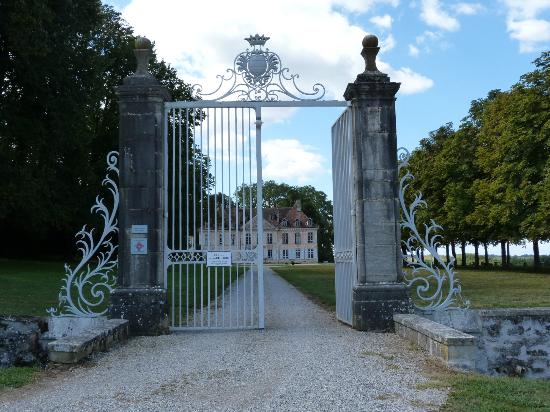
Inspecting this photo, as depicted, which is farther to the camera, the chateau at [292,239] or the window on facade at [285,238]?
the window on facade at [285,238]

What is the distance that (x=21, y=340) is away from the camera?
7836 mm

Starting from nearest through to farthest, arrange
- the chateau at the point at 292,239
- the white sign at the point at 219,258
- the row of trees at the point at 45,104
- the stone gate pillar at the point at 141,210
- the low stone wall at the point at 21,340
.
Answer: the low stone wall at the point at 21,340, the stone gate pillar at the point at 141,210, the white sign at the point at 219,258, the row of trees at the point at 45,104, the chateau at the point at 292,239

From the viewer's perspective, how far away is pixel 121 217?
836 cm

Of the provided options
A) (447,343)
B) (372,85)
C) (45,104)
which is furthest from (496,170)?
(447,343)

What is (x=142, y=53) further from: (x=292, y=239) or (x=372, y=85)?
(x=292, y=239)

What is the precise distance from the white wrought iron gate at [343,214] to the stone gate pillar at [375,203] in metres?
0.22

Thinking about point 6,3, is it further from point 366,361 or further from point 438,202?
point 438,202

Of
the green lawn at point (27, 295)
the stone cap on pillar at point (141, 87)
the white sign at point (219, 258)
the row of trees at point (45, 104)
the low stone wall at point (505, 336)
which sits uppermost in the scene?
the row of trees at point (45, 104)

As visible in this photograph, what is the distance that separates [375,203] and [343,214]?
0.92m

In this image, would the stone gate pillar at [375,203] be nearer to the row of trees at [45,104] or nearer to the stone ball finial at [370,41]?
the stone ball finial at [370,41]

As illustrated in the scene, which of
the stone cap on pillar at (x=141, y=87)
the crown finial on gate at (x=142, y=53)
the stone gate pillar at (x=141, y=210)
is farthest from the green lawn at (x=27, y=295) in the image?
the crown finial on gate at (x=142, y=53)

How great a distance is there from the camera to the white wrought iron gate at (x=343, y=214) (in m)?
8.79

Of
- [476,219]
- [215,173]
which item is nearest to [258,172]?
[215,173]

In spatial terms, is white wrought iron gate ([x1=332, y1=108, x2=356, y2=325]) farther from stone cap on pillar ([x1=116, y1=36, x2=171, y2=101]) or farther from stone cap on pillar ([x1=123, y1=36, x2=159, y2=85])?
stone cap on pillar ([x1=123, y1=36, x2=159, y2=85])
